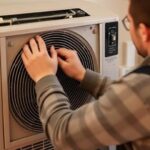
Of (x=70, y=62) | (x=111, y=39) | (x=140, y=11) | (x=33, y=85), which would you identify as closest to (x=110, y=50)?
(x=111, y=39)

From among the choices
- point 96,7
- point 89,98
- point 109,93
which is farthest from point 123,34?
point 109,93

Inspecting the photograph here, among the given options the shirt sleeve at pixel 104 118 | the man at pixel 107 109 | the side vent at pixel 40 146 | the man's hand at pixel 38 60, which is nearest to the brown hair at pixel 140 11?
the man at pixel 107 109

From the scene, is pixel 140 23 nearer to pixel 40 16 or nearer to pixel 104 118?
pixel 104 118

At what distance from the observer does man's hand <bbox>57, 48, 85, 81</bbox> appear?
3.49ft

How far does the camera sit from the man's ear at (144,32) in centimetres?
80

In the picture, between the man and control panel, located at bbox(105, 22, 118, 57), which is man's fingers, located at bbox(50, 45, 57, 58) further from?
control panel, located at bbox(105, 22, 118, 57)

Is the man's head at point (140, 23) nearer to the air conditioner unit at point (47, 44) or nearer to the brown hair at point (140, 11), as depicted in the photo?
the brown hair at point (140, 11)

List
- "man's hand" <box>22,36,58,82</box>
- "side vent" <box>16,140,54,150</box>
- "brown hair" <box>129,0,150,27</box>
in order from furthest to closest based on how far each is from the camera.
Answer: "side vent" <box>16,140,54,150</box>
"man's hand" <box>22,36,58,82</box>
"brown hair" <box>129,0,150,27</box>

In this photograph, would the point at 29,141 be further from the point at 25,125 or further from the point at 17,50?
the point at 17,50

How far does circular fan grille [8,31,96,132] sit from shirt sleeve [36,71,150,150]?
0.14m

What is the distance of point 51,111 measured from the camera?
0.89m

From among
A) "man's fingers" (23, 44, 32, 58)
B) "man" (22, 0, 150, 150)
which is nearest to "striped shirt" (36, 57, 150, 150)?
"man" (22, 0, 150, 150)

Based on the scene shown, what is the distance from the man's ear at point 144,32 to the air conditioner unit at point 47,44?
0.97 feet

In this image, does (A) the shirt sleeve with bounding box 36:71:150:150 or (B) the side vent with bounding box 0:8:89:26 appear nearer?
(A) the shirt sleeve with bounding box 36:71:150:150
